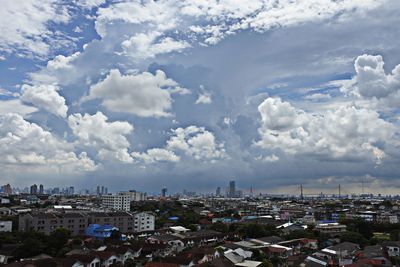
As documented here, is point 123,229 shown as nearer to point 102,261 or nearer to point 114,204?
point 102,261

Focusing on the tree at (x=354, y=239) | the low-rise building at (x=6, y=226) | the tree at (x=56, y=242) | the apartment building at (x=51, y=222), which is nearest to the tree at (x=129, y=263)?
the tree at (x=56, y=242)

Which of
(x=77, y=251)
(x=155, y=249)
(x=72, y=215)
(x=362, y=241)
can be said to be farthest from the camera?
(x=72, y=215)

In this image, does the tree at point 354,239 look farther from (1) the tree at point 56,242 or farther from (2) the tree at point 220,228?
(1) the tree at point 56,242

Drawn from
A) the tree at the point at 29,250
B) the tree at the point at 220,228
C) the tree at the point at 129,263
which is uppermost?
the tree at the point at 29,250

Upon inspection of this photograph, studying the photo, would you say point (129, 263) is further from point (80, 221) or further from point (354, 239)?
point (354, 239)

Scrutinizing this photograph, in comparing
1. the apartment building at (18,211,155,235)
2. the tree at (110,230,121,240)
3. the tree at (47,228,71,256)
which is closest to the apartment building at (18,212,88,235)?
the apartment building at (18,211,155,235)

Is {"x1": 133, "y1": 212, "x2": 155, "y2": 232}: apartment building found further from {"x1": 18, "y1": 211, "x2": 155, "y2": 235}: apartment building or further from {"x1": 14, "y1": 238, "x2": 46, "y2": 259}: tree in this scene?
{"x1": 14, "y1": 238, "x2": 46, "y2": 259}: tree

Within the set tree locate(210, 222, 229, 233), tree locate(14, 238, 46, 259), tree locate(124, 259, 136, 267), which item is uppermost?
tree locate(14, 238, 46, 259)

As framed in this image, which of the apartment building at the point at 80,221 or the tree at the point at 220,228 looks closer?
the apartment building at the point at 80,221

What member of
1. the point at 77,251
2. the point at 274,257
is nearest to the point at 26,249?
the point at 77,251

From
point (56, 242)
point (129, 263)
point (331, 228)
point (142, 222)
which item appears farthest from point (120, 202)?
point (129, 263)

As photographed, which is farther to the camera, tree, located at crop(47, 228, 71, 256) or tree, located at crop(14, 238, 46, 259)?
tree, located at crop(47, 228, 71, 256)
